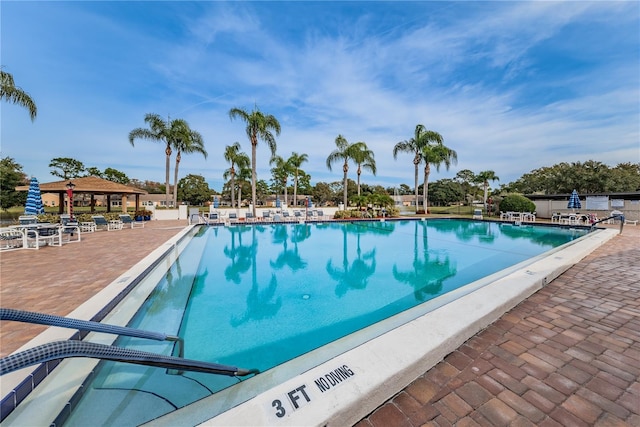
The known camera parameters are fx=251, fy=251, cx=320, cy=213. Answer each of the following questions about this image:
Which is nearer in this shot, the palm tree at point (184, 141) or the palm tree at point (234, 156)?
the palm tree at point (184, 141)

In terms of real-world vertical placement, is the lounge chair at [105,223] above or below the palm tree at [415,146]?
below

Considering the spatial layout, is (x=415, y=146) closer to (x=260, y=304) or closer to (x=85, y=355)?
(x=260, y=304)

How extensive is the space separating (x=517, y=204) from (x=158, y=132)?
28127 millimetres

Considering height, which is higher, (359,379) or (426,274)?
(359,379)

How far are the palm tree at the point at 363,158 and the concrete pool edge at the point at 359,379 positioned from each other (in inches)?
824

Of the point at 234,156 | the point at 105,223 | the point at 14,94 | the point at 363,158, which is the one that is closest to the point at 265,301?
the point at 105,223

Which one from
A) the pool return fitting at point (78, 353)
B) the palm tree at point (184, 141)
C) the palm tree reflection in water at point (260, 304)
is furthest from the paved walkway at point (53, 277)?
the palm tree at point (184, 141)

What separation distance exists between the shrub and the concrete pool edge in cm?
1994

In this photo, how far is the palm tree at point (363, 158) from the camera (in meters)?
22.6

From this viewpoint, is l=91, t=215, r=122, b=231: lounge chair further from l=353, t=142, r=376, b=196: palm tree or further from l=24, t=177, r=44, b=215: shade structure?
l=353, t=142, r=376, b=196: palm tree

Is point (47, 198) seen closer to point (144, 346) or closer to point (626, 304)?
point (144, 346)

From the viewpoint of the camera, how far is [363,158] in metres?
23.1

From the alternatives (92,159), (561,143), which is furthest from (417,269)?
(92,159)

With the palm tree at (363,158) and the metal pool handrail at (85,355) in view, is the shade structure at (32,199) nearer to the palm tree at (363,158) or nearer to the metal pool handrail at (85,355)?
the metal pool handrail at (85,355)
